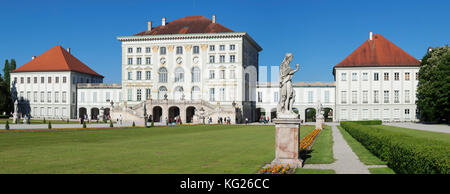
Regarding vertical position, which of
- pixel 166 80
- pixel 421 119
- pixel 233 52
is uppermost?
pixel 233 52

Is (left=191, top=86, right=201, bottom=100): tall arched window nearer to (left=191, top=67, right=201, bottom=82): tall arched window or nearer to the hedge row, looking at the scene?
(left=191, top=67, right=201, bottom=82): tall arched window

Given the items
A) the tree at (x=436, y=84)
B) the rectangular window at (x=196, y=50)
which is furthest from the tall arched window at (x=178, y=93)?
the tree at (x=436, y=84)

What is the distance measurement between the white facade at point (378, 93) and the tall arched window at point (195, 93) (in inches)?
925

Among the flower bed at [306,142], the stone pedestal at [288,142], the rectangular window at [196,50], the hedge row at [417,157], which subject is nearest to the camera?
the hedge row at [417,157]

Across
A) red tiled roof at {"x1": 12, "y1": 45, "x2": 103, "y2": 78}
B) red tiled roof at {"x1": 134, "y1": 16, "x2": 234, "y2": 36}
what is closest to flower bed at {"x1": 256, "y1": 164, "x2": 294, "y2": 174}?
red tiled roof at {"x1": 134, "y1": 16, "x2": 234, "y2": 36}

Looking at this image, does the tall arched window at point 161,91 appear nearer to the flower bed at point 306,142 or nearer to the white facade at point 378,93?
the white facade at point 378,93

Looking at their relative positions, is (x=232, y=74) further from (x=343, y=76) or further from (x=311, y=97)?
(x=343, y=76)

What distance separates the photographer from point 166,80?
72.2 m

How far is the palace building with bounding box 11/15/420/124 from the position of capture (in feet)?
221

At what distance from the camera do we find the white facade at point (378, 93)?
67.2m

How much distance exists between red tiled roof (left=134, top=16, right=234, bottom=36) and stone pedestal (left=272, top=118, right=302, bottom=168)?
57.9m
